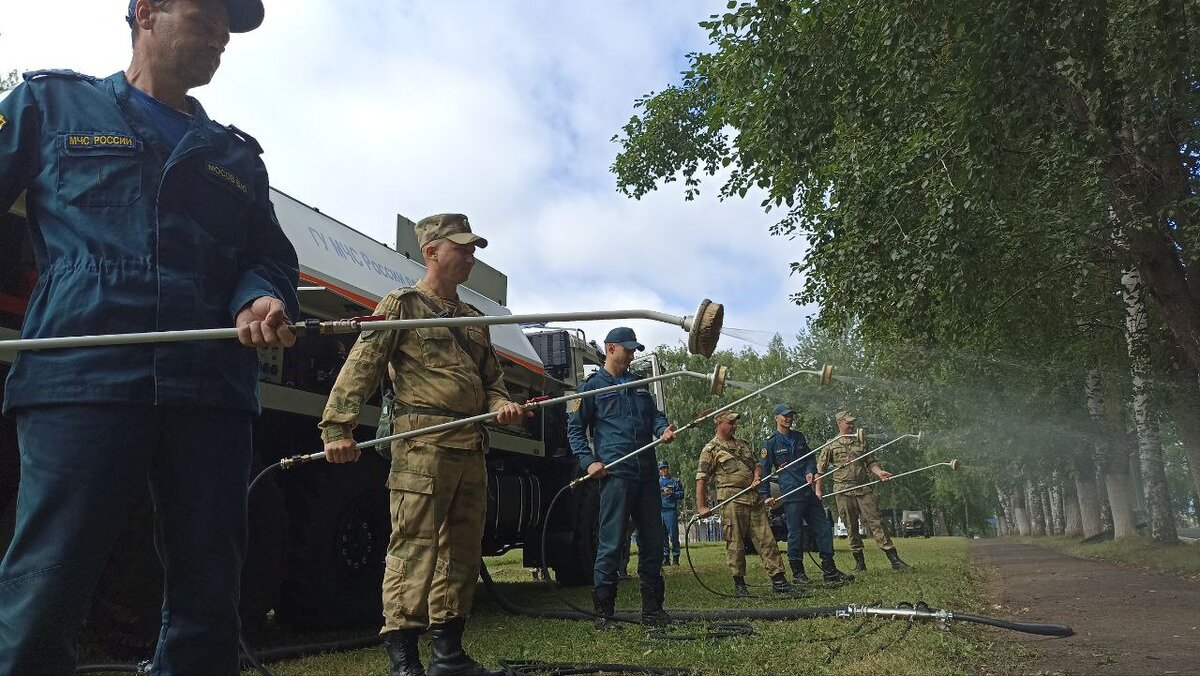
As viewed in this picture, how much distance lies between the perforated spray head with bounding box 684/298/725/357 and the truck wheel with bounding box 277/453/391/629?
4042 mm

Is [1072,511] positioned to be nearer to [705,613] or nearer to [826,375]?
[705,613]

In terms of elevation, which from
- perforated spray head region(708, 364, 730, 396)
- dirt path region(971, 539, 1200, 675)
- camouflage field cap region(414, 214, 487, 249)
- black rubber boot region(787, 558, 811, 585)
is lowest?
dirt path region(971, 539, 1200, 675)

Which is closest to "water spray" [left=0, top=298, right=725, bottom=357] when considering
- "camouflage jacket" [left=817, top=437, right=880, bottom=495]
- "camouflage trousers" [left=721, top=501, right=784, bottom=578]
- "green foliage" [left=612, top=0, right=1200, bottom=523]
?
"green foliage" [left=612, top=0, right=1200, bottom=523]

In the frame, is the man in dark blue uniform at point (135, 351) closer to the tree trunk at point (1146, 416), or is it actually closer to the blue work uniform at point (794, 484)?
the blue work uniform at point (794, 484)

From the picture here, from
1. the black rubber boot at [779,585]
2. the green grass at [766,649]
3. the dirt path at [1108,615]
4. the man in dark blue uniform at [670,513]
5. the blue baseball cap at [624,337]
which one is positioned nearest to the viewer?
the green grass at [766,649]

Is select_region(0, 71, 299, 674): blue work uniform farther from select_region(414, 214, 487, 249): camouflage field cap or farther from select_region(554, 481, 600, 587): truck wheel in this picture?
select_region(554, 481, 600, 587): truck wheel

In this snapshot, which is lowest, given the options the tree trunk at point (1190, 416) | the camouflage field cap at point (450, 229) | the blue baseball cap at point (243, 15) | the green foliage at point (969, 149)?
the blue baseball cap at point (243, 15)

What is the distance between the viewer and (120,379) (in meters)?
2.15

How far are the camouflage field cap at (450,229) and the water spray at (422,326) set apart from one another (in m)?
2.16

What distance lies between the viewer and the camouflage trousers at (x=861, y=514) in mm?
12305

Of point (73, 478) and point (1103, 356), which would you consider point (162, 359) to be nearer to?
point (73, 478)

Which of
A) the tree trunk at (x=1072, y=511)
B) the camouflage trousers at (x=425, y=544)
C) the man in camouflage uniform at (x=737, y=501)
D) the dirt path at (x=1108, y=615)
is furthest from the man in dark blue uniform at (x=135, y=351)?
the tree trunk at (x=1072, y=511)

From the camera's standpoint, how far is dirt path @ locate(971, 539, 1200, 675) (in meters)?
5.06

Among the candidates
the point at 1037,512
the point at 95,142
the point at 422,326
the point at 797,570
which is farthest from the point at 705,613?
the point at 1037,512
